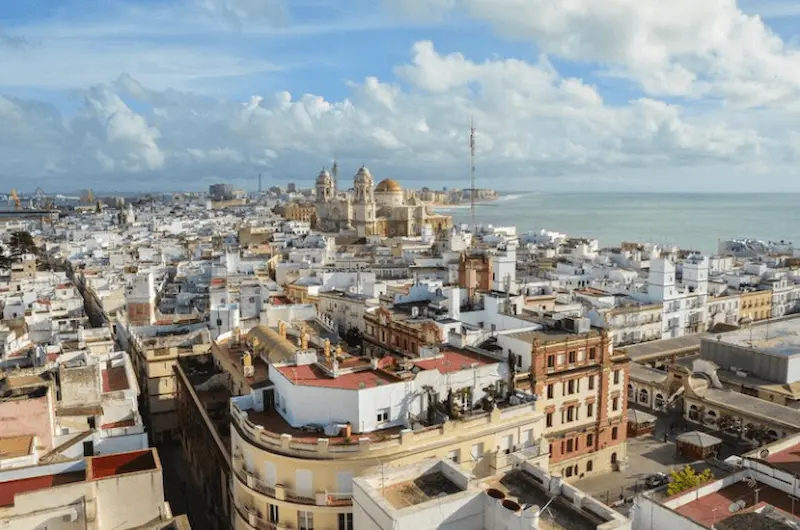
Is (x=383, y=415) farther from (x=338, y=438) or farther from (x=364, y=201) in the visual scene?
(x=364, y=201)

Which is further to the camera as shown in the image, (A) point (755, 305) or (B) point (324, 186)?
(B) point (324, 186)

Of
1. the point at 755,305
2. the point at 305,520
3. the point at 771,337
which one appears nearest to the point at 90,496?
the point at 305,520

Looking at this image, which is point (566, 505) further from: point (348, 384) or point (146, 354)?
point (146, 354)

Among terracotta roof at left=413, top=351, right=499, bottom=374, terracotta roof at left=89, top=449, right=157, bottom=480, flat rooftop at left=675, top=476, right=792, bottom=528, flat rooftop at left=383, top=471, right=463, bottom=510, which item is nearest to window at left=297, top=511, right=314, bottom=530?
terracotta roof at left=89, top=449, right=157, bottom=480

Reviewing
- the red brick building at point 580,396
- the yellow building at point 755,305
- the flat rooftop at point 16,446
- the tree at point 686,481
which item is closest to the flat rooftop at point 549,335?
the red brick building at point 580,396

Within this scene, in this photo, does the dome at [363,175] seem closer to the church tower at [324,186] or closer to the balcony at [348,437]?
the church tower at [324,186]

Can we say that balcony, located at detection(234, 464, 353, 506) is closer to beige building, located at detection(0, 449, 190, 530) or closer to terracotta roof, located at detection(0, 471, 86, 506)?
beige building, located at detection(0, 449, 190, 530)

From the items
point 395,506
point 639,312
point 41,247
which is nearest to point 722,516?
point 395,506
